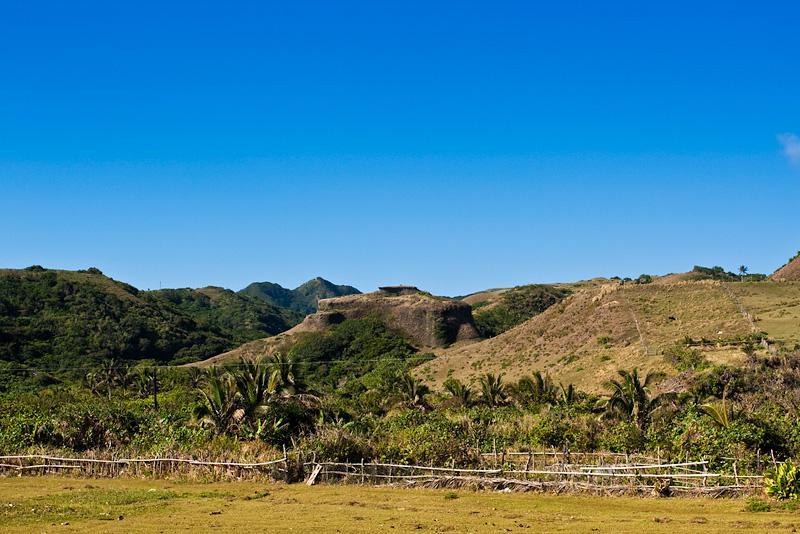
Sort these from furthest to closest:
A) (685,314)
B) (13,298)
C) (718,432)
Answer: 1. (13,298)
2. (685,314)
3. (718,432)

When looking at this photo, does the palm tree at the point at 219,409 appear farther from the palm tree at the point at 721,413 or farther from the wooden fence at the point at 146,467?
the palm tree at the point at 721,413

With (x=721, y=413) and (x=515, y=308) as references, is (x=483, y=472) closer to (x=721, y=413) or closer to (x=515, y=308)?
(x=721, y=413)

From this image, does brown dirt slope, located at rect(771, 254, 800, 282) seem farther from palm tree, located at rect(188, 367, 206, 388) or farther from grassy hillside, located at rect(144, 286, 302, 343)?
grassy hillside, located at rect(144, 286, 302, 343)

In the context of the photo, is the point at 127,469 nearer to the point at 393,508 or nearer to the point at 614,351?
the point at 393,508

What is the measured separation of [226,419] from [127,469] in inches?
227

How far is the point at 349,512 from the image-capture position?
843 inches

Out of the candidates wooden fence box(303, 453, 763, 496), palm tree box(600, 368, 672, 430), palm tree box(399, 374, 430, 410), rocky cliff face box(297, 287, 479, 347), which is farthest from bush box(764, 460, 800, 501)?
rocky cliff face box(297, 287, 479, 347)

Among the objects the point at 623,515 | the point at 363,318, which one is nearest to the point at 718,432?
the point at 623,515

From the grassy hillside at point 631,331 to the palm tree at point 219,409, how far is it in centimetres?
2904

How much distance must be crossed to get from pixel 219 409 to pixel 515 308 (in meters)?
105

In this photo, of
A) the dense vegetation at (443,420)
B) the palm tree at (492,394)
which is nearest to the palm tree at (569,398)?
the dense vegetation at (443,420)

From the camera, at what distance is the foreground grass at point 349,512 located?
61.0ft

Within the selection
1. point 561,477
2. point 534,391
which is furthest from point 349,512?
point 534,391

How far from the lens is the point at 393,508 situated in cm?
2225
